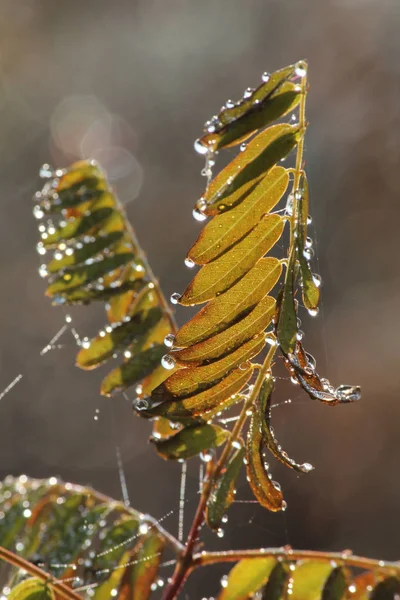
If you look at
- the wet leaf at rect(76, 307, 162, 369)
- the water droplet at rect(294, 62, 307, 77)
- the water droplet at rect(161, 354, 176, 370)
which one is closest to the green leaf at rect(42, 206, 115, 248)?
the wet leaf at rect(76, 307, 162, 369)

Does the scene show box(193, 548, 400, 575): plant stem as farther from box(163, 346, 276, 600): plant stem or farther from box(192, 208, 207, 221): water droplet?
box(192, 208, 207, 221): water droplet

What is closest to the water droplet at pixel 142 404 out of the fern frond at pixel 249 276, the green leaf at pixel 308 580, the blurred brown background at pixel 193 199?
the fern frond at pixel 249 276

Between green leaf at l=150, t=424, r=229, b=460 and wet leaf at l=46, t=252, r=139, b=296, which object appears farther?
wet leaf at l=46, t=252, r=139, b=296

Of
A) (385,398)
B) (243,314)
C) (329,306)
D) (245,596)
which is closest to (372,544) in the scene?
(385,398)

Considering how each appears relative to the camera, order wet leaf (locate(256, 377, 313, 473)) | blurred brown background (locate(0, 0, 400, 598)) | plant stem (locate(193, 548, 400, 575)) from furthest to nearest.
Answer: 1. blurred brown background (locate(0, 0, 400, 598))
2. plant stem (locate(193, 548, 400, 575))
3. wet leaf (locate(256, 377, 313, 473))

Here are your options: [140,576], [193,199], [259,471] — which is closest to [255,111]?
[259,471]

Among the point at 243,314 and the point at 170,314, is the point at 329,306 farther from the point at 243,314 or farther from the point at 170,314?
the point at 243,314

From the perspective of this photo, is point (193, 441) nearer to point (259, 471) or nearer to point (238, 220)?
point (259, 471)
